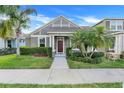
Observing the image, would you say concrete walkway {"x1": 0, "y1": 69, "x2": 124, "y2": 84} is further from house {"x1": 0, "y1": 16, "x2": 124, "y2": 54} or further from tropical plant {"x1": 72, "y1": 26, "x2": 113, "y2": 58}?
house {"x1": 0, "y1": 16, "x2": 124, "y2": 54}

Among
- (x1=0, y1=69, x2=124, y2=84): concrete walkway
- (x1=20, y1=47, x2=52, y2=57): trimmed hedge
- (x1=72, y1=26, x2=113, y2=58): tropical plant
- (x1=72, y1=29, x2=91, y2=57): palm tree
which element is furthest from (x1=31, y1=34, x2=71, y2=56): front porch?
(x1=0, y1=69, x2=124, y2=84): concrete walkway

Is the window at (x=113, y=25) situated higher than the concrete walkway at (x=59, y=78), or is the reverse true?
the window at (x=113, y=25)

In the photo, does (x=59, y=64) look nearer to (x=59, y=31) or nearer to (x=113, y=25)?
(x=59, y=31)

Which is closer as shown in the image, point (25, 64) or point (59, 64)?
point (25, 64)

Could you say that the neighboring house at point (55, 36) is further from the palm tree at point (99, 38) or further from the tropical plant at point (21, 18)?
the palm tree at point (99, 38)

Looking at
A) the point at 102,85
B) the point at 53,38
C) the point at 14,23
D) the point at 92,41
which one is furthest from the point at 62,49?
the point at 102,85

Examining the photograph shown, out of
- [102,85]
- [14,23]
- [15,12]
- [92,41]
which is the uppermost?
[15,12]

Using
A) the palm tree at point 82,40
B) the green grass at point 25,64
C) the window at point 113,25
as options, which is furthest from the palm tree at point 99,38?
the window at point 113,25

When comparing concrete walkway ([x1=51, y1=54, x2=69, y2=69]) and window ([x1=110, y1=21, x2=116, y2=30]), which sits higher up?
window ([x1=110, y1=21, x2=116, y2=30])

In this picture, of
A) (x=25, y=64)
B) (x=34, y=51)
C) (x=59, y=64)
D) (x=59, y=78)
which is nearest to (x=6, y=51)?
(x=34, y=51)
